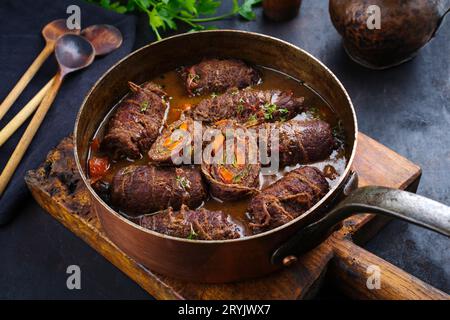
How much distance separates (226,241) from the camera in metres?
2.74

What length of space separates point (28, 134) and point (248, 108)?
1.50 metres

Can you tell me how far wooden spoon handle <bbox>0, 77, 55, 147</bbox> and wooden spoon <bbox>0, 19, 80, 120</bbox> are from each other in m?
0.11

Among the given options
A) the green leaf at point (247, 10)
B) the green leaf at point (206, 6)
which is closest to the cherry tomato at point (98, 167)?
the green leaf at point (206, 6)

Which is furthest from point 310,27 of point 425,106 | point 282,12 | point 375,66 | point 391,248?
point 391,248

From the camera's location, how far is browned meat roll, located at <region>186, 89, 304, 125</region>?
11.8ft

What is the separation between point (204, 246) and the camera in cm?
278

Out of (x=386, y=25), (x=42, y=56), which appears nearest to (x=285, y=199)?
(x=386, y=25)

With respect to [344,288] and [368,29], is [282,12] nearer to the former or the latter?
[368,29]

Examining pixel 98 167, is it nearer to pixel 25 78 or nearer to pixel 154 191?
pixel 154 191

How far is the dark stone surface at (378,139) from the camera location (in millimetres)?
3674

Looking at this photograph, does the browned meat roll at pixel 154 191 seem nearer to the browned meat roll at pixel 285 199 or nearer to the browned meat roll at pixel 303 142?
the browned meat roll at pixel 285 199

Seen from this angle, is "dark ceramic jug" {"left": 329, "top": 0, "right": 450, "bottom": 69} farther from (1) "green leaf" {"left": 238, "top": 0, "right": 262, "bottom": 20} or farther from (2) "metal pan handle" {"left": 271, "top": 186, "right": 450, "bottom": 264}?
(2) "metal pan handle" {"left": 271, "top": 186, "right": 450, "bottom": 264}

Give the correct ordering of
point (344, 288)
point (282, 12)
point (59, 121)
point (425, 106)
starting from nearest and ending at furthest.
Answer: point (344, 288), point (59, 121), point (425, 106), point (282, 12)
